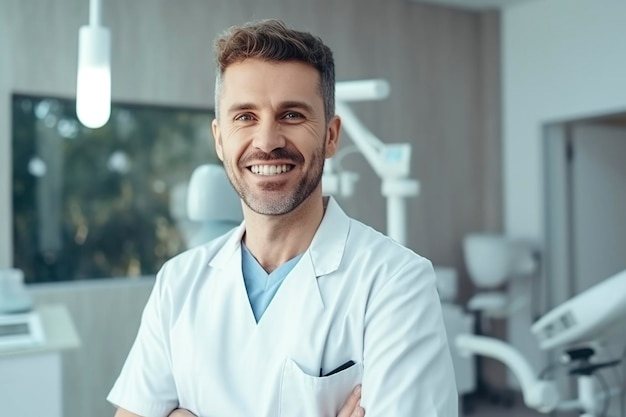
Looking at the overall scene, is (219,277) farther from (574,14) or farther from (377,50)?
(574,14)

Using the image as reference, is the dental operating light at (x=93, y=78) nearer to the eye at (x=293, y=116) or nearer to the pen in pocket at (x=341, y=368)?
the eye at (x=293, y=116)

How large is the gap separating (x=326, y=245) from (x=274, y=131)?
0.72ft

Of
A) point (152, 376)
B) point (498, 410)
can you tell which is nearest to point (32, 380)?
point (152, 376)

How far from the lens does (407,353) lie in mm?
948

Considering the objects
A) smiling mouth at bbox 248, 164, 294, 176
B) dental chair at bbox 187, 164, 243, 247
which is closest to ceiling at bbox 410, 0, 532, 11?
dental chair at bbox 187, 164, 243, 247

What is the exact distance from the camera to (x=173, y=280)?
3.84ft

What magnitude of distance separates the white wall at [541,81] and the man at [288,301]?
2824 mm

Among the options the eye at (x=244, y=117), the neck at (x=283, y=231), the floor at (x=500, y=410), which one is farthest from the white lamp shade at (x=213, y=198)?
the floor at (x=500, y=410)

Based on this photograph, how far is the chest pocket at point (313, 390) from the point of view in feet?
3.24

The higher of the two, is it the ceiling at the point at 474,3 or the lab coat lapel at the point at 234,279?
the ceiling at the point at 474,3

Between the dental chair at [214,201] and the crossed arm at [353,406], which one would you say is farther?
the dental chair at [214,201]

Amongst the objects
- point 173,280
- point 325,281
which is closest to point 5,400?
point 173,280

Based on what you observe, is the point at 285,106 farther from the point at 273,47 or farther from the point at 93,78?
the point at 93,78

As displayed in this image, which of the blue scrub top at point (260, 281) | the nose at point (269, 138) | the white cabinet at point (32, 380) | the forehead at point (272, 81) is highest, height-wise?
the forehead at point (272, 81)
